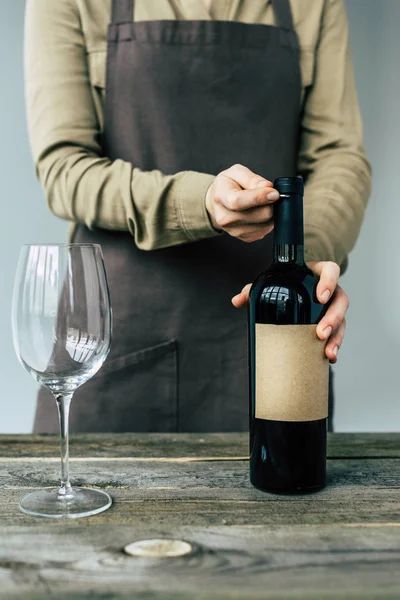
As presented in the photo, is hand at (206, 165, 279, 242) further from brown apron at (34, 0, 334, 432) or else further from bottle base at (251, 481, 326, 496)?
brown apron at (34, 0, 334, 432)

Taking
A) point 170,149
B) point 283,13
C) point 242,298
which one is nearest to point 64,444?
point 242,298

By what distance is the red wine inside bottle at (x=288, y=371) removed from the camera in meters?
0.62

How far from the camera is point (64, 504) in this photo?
0.60 metres

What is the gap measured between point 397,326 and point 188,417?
669 millimetres

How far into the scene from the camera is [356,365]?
1.68 metres

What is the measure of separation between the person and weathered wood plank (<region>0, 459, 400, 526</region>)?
525 millimetres

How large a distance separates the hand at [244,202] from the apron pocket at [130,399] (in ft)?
1.57

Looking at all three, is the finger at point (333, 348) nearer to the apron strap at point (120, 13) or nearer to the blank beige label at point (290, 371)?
the blank beige label at point (290, 371)

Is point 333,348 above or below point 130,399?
above

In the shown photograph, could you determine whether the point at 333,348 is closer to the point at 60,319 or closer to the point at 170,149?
the point at 60,319

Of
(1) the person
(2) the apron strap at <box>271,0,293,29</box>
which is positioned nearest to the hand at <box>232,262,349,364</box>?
(1) the person

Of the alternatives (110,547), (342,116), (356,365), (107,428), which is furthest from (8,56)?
(110,547)

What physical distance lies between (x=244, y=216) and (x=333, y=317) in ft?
0.56

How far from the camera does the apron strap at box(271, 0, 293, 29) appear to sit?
1314 mm
